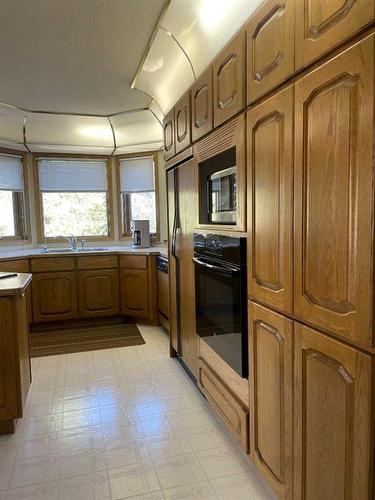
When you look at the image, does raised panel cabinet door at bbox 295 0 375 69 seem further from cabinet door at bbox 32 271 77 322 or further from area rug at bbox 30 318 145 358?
cabinet door at bbox 32 271 77 322

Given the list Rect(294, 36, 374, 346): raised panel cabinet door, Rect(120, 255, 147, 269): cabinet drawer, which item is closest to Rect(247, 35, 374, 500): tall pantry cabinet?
Rect(294, 36, 374, 346): raised panel cabinet door

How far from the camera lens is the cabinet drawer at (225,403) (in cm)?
182

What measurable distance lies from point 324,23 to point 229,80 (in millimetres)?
734

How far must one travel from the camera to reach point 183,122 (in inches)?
100

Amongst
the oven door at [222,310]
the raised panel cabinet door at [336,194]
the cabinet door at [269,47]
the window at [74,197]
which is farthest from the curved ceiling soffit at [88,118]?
the raised panel cabinet door at [336,194]

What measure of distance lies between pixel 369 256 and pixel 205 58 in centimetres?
173

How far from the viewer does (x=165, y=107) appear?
3119 mm

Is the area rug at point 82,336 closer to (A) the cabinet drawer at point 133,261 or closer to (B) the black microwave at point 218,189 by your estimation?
(A) the cabinet drawer at point 133,261

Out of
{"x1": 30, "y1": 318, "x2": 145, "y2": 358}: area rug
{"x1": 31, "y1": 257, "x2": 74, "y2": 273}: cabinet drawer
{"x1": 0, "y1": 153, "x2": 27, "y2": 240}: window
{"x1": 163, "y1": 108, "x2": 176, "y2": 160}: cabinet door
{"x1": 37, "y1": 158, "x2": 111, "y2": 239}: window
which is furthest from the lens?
{"x1": 37, "y1": 158, "x2": 111, "y2": 239}: window

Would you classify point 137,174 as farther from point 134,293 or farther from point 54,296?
point 54,296

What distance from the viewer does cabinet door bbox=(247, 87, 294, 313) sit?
Answer: 1.34 meters

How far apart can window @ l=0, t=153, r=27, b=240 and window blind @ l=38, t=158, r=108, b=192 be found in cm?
26

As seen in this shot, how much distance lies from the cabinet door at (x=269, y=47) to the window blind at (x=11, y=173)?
12.3ft

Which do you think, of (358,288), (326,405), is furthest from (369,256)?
(326,405)
